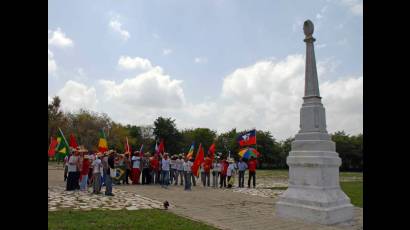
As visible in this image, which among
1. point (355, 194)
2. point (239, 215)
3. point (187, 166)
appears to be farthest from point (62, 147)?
point (355, 194)

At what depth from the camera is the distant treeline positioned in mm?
54500

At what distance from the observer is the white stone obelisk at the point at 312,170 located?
30.3 feet

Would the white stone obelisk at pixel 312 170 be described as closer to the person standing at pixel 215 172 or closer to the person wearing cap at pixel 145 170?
the person standing at pixel 215 172

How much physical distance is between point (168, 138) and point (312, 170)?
55.8 meters

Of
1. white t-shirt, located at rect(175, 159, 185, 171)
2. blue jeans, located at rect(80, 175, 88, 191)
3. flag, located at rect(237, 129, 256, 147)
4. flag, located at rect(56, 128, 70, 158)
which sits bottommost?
blue jeans, located at rect(80, 175, 88, 191)

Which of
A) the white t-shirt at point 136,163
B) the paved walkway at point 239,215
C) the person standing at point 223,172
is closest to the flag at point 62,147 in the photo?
the white t-shirt at point 136,163

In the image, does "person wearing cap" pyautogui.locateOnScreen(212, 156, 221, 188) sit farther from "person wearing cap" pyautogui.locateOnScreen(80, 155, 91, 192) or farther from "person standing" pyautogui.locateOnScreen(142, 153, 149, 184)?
"person wearing cap" pyautogui.locateOnScreen(80, 155, 91, 192)

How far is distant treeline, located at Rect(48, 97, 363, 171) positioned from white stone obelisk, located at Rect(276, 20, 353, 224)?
45.4m

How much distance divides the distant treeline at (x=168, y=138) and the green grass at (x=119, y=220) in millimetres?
44300

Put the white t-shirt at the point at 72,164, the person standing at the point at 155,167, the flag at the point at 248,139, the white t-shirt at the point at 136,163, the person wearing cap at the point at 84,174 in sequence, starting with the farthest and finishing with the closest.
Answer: the person standing at the point at 155,167
the white t-shirt at the point at 136,163
the flag at the point at 248,139
the person wearing cap at the point at 84,174
the white t-shirt at the point at 72,164

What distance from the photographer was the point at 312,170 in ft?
31.4

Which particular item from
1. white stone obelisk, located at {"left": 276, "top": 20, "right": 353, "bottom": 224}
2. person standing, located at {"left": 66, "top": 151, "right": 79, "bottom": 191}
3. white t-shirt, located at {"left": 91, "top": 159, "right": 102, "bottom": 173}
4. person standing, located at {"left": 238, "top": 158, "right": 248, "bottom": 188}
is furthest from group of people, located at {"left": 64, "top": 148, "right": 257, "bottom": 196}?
white stone obelisk, located at {"left": 276, "top": 20, "right": 353, "bottom": 224}
